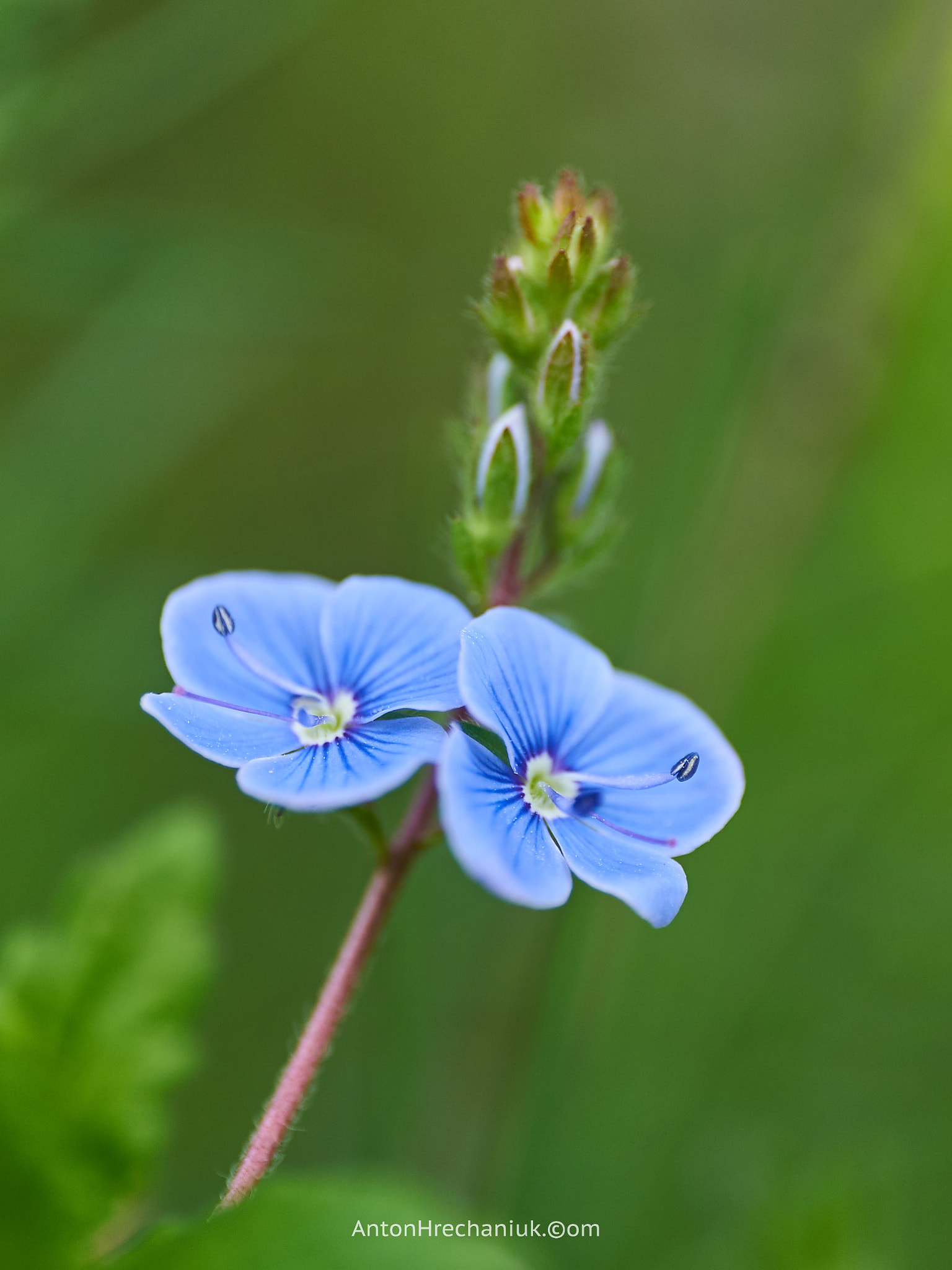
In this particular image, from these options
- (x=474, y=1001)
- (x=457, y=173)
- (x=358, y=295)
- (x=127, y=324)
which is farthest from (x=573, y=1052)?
(x=457, y=173)

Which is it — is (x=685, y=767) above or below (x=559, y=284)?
below

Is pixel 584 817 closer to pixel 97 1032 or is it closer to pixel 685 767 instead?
pixel 685 767

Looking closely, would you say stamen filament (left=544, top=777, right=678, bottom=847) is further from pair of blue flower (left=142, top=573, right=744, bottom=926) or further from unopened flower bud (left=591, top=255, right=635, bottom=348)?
unopened flower bud (left=591, top=255, right=635, bottom=348)

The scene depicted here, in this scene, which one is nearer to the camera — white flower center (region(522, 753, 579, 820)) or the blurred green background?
white flower center (region(522, 753, 579, 820))

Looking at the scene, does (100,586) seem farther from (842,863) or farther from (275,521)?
(842,863)

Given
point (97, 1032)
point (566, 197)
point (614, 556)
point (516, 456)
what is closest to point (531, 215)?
point (566, 197)

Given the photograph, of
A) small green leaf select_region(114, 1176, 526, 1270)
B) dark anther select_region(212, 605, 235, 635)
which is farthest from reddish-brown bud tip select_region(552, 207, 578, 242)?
small green leaf select_region(114, 1176, 526, 1270)
